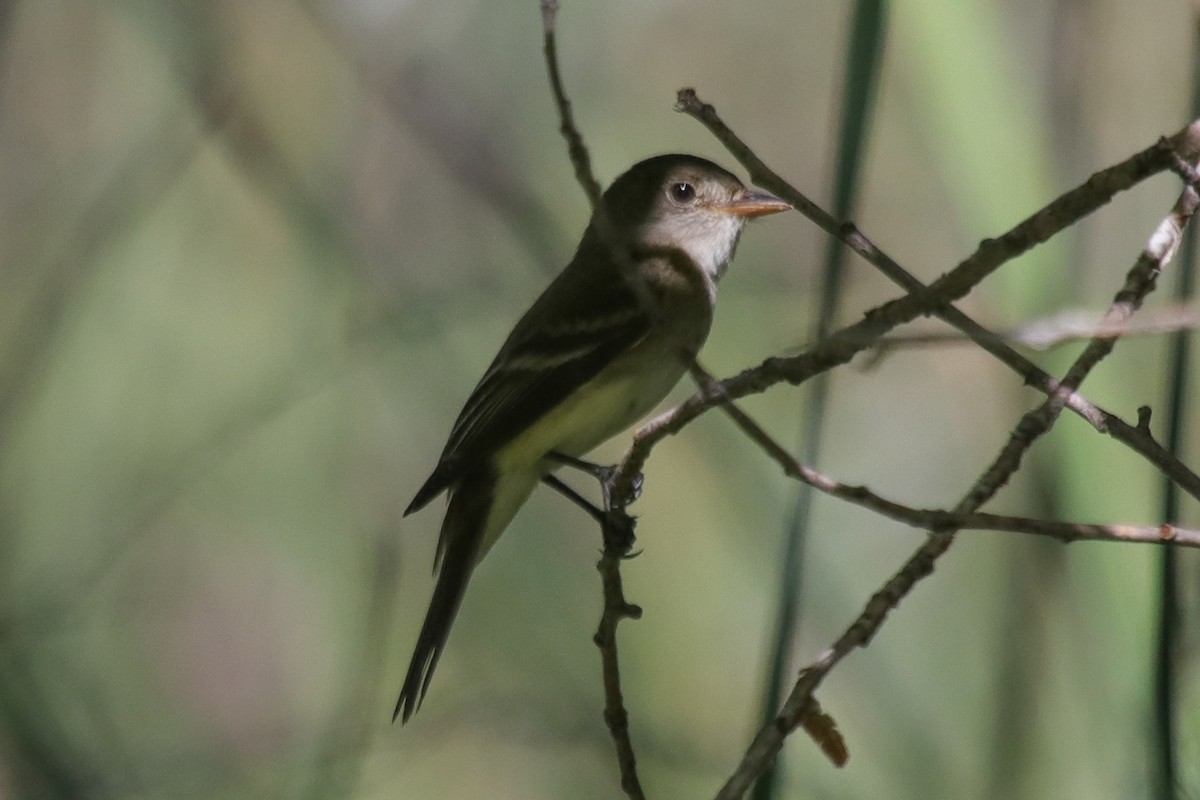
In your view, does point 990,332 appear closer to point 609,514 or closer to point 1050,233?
point 1050,233

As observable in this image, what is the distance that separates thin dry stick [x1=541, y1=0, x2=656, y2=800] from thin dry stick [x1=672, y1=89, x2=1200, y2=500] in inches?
6.8

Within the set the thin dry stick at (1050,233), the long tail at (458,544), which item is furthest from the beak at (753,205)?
the thin dry stick at (1050,233)

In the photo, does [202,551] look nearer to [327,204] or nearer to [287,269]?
[287,269]

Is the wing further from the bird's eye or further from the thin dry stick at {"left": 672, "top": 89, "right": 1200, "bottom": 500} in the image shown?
the thin dry stick at {"left": 672, "top": 89, "right": 1200, "bottom": 500}

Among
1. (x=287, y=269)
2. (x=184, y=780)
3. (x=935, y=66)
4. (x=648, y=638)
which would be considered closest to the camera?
(x=935, y=66)

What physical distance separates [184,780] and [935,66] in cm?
183

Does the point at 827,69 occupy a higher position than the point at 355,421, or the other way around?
the point at 827,69

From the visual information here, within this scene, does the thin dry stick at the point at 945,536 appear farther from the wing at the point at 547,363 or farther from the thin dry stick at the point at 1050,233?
the wing at the point at 547,363

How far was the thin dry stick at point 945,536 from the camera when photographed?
127 cm

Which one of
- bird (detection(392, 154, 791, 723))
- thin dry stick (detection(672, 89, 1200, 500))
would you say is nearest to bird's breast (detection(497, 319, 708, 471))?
bird (detection(392, 154, 791, 723))

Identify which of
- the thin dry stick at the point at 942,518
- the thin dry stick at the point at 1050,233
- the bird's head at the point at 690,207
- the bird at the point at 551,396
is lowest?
the thin dry stick at the point at 942,518

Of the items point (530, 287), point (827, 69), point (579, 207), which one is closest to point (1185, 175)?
point (530, 287)

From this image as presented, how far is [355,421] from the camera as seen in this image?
12.4ft

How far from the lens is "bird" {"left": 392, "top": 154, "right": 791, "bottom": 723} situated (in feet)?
8.45
